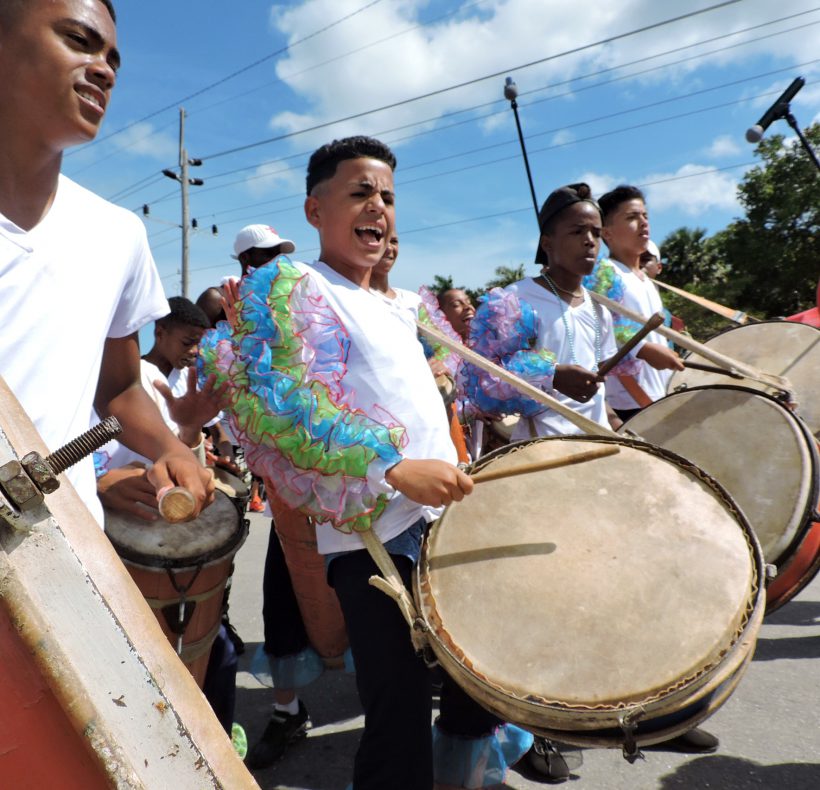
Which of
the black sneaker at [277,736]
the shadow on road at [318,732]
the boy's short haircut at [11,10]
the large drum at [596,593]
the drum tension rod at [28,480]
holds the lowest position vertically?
the shadow on road at [318,732]

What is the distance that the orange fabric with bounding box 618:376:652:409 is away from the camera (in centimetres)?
381

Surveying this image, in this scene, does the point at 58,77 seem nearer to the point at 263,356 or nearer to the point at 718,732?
the point at 263,356

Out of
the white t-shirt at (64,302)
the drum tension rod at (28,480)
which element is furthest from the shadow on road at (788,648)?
the drum tension rod at (28,480)

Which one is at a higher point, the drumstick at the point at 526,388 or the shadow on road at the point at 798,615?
the drumstick at the point at 526,388

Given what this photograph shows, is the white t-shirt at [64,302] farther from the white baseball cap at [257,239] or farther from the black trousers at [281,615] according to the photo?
the white baseball cap at [257,239]

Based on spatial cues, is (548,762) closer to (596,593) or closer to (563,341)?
(596,593)

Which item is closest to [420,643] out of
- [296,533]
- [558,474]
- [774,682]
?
[558,474]

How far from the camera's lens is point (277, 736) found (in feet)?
9.41

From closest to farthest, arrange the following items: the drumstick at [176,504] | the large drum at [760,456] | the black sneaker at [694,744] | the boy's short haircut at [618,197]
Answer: the drumstick at [176,504] < the large drum at [760,456] < the black sneaker at [694,744] < the boy's short haircut at [618,197]

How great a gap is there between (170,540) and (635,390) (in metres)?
2.57

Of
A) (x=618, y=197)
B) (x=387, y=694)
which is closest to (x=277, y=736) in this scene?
(x=387, y=694)

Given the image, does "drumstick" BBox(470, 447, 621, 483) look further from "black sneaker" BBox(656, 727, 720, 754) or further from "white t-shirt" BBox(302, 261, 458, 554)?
"black sneaker" BBox(656, 727, 720, 754)

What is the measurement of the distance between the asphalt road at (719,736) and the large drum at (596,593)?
134 centimetres

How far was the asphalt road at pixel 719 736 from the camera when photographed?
2.58 meters
